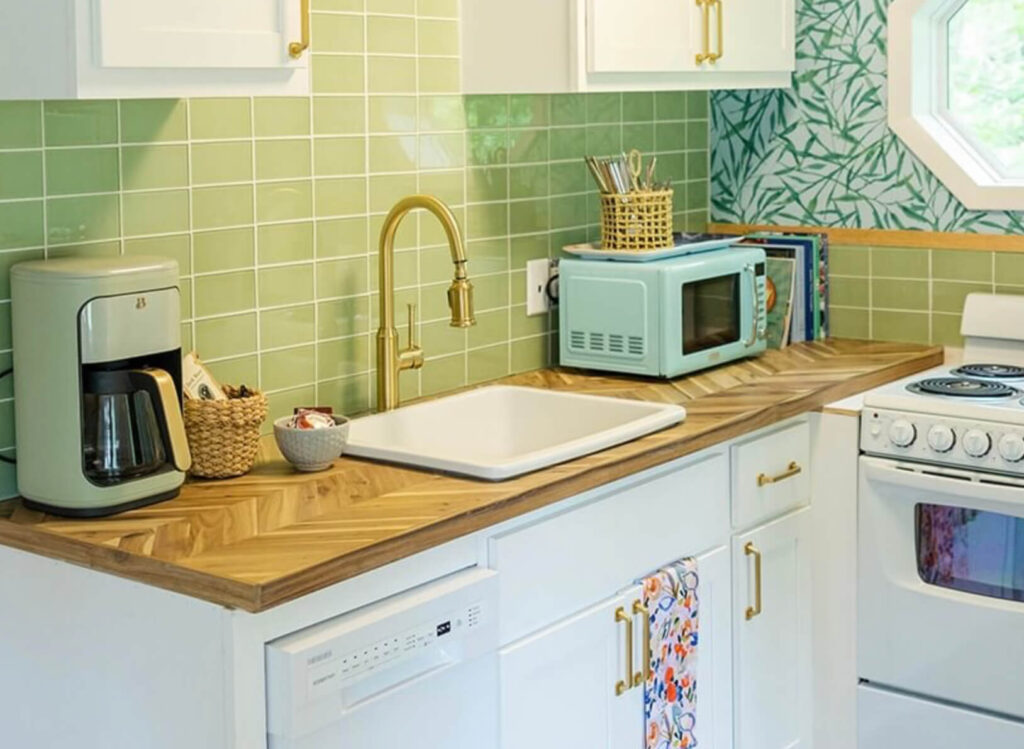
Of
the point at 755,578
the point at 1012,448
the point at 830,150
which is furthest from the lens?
the point at 830,150

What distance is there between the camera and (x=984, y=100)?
3648 millimetres

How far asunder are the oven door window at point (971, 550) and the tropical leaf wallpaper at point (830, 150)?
0.78m

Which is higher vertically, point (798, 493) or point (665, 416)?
point (665, 416)

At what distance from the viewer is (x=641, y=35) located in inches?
122

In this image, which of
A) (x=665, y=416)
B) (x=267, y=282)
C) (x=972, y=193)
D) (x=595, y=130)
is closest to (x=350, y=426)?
(x=267, y=282)

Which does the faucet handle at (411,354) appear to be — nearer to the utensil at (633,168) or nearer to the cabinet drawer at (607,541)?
the cabinet drawer at (607,541)

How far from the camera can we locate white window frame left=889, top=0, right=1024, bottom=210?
3.56 m

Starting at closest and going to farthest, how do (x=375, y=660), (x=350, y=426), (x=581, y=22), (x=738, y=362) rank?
(x=375, y=660) < (x=350, y=426) < (x=581, y=22) < (x=738, y=362)

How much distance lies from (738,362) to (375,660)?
1.64m

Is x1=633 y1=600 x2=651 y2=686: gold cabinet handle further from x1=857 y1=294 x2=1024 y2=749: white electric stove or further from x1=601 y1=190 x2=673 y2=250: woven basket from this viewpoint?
x1=601 y1=190 x2=673 y2=250: woven basket

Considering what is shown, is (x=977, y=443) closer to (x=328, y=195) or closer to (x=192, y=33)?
(x=328, y=195)

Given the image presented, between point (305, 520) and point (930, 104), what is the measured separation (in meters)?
2.12

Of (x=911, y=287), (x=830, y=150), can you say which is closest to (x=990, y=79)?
(x=830, y=150)

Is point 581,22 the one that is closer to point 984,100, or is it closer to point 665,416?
point 665,416
